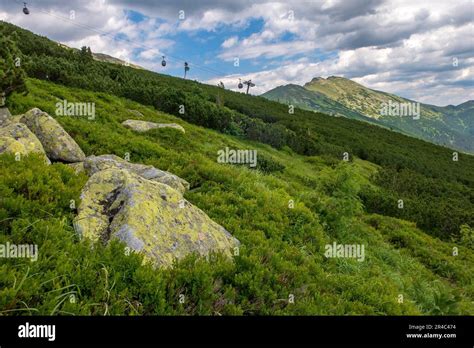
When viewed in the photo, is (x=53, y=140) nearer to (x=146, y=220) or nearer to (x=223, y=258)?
(x=146, y=220)

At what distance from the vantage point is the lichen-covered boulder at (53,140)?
32.4ft

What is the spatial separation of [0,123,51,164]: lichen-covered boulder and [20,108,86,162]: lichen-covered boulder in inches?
29.8

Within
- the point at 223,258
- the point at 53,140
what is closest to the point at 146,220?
the point at 223,258

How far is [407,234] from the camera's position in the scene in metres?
19.5

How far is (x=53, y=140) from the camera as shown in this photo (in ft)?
32.7

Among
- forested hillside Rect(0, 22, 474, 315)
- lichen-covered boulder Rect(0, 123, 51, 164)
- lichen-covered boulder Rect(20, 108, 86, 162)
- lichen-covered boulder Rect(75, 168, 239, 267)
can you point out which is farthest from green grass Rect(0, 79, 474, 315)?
lichen-covered boulder Rect(20, 108, 86, 162)

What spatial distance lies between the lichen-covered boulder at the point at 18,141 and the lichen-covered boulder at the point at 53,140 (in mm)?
758

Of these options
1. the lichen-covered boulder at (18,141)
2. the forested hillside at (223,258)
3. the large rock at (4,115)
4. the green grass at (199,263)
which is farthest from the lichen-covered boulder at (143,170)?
the large rock at (4,115)

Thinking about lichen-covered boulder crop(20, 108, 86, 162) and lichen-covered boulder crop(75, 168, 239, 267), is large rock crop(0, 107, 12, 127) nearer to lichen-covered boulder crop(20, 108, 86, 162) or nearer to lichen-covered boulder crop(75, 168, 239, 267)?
lichen-covered boulder crop(20, 108, 86, 162)

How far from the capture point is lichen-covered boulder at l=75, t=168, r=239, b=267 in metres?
5.98
